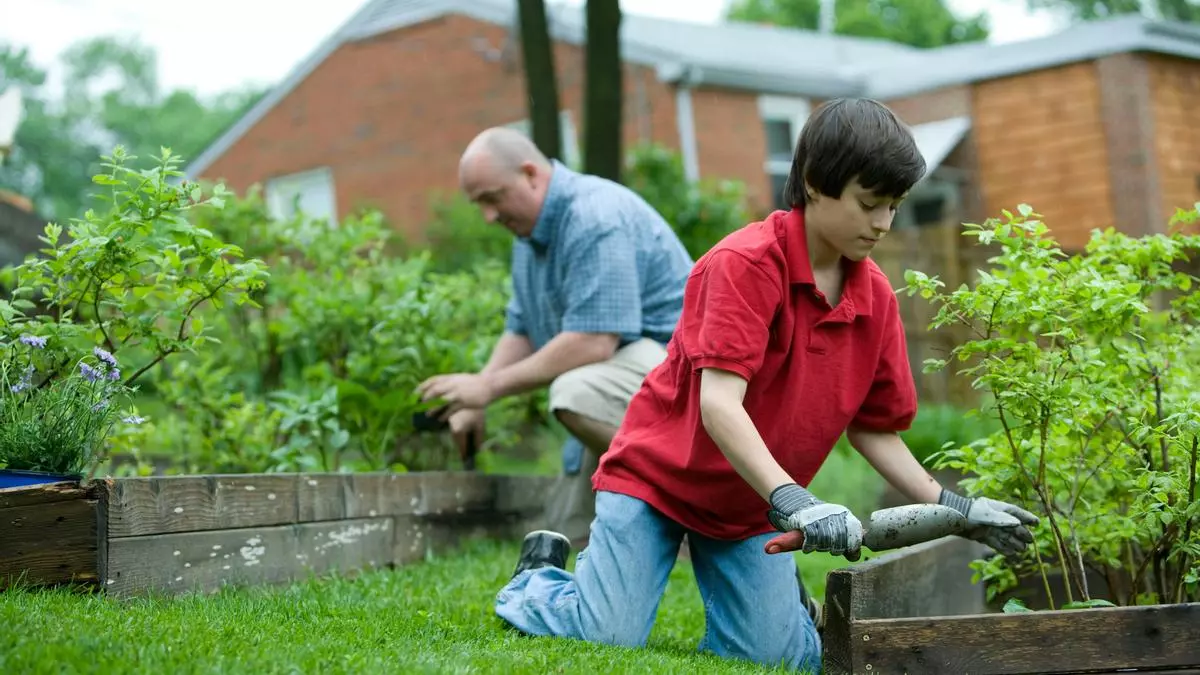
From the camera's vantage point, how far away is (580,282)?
4.95m

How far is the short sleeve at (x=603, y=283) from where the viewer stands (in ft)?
16.0

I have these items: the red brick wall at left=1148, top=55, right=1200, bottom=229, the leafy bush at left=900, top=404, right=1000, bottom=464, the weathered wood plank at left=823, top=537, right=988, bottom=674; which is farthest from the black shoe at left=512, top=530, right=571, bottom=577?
the red brick wall at left=1148, top=55, right=1200, bottom=229

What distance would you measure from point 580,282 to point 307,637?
219cm

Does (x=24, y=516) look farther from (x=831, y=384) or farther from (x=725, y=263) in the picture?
(x=831, y=384)

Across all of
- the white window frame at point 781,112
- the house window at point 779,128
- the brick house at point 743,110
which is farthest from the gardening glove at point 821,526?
the white window frame at point 781,112

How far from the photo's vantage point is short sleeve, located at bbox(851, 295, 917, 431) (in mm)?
3529

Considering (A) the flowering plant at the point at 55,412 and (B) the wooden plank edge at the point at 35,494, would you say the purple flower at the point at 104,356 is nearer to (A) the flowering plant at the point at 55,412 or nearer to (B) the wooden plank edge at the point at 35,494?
(A) the flowering plant at the point at 55,412

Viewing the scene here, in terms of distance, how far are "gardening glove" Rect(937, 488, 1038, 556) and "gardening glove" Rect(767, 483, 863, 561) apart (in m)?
0.48

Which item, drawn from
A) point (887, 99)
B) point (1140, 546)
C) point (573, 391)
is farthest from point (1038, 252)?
point (887, 99)

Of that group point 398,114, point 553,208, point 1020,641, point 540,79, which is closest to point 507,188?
point 553,208

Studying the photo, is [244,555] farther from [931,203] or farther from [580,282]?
[931,203]

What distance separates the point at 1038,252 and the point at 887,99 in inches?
652

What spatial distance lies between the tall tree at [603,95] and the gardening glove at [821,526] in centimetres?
668

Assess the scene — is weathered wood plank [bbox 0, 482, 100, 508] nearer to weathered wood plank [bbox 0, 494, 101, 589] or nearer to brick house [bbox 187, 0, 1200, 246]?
weathered wood plank [bbox 0, 494, 101, 589]
